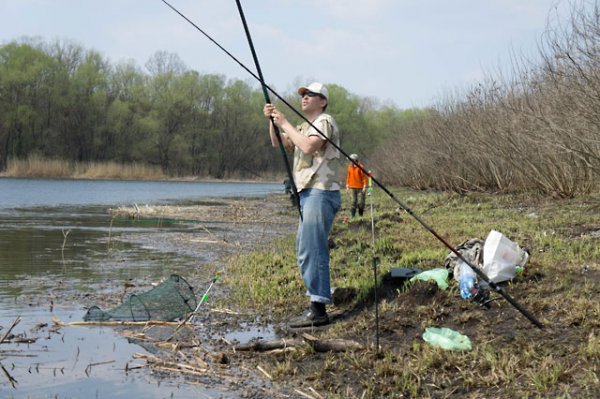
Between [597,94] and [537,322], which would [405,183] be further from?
[537,322]

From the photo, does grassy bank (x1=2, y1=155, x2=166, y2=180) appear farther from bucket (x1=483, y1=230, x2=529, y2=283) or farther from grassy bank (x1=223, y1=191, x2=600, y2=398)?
bucket (x1=483, y1=230, x2=529, y2=283)

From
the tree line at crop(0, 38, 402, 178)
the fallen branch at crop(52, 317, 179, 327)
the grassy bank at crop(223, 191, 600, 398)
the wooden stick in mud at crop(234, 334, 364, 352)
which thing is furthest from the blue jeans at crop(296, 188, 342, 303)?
the tree line at crop(0, 38, 402, 178)

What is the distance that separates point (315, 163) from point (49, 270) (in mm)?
5506

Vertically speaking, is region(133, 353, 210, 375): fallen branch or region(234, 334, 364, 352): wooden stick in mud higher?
region(234, 334, 364, 352): wooden stick in mud

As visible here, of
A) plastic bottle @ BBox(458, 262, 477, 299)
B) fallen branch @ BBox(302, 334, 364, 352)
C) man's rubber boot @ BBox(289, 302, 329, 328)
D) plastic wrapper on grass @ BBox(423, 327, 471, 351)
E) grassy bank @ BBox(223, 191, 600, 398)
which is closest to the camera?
grassy bank @ BBox(223, 191, 600, 398)

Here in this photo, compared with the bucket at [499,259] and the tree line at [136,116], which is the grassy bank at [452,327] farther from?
the tree line at [136,116]

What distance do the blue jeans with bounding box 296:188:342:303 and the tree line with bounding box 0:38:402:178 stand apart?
190 feet

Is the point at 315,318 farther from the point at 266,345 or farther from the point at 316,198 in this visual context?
the point at 316,198

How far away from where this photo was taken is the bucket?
20.1 ft

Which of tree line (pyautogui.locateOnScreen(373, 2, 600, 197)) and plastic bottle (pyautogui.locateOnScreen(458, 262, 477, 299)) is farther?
tree line (pyautogui.locateOnScreen(373, 2, 600, 197))

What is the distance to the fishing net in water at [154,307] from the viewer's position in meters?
6.61

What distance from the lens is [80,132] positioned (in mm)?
82062

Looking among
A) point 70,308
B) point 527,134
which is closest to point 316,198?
point 70,308

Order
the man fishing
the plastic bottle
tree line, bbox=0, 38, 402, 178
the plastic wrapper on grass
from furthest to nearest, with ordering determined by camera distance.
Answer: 1. tree line, bbox=0, 38, 402, 178
2. the man fishing
3. the plastic bottle
4. the plastic wrapper on grass
